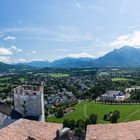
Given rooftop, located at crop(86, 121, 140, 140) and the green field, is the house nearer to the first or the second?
the green field

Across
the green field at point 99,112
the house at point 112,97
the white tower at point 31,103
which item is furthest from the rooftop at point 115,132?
the house at point 112,97

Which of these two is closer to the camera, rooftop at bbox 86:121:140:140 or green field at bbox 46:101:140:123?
rooftop at bbox 86:121:140:140

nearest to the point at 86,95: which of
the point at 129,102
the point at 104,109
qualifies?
the point at 129,102

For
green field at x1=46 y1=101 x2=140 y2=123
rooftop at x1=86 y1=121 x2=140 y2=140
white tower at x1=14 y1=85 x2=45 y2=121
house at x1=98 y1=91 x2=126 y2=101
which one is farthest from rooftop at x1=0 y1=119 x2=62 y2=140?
house at x1=98 y1=91 x2=126 y2=101

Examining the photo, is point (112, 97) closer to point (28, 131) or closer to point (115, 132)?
point (28, 131)

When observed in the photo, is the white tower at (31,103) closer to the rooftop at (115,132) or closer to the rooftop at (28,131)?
the rooftop at (28,131)

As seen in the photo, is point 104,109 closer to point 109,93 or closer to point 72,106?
point 72,106

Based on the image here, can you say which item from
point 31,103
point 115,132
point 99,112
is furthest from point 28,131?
point 99,112

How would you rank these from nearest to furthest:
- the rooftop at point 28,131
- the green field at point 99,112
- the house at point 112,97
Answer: the rooftop at point 28,131 → the green field at point 99,112 → the house at point 112,97
